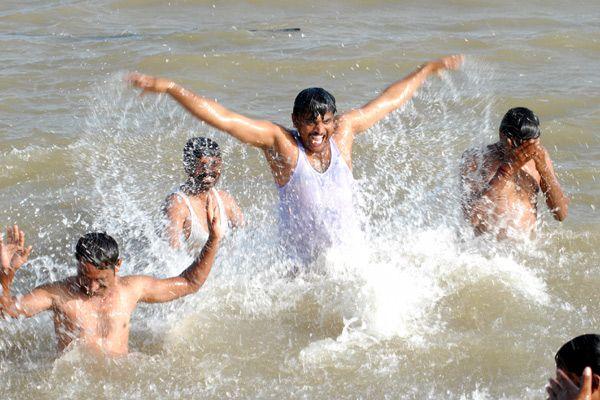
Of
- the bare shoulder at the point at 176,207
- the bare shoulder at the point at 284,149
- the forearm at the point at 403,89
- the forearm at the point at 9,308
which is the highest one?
the forearm at the point at 403,89

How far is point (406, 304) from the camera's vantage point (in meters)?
6.21

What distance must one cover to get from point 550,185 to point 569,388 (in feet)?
10.7

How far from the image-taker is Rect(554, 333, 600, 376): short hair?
3600 mm

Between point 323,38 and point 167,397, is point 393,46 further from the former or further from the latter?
point 167,397

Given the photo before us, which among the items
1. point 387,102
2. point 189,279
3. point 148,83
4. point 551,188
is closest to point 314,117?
point 387,102

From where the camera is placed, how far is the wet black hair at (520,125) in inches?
253

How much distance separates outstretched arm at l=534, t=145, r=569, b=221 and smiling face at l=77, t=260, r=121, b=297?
9.65 ft

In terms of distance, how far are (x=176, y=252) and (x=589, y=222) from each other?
3207 millimetres

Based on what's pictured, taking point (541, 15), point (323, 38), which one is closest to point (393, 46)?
point (323, 38)

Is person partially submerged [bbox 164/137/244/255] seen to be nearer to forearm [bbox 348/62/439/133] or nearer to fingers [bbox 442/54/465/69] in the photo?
forearm [bbox 348/62/439/133]

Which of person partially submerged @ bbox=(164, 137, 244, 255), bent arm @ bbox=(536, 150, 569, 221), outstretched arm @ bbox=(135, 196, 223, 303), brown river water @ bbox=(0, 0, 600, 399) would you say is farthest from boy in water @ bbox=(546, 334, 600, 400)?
person partially submerged @ bbox=(164, 137, 244, 255)

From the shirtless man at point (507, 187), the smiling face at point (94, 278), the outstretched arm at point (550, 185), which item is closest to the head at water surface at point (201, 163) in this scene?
the smiling face at point (94, 278)

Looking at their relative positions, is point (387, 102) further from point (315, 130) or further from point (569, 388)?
point (569, 388)

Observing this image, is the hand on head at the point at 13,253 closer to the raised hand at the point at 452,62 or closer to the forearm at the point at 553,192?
the raised hand at the point at 452,62
